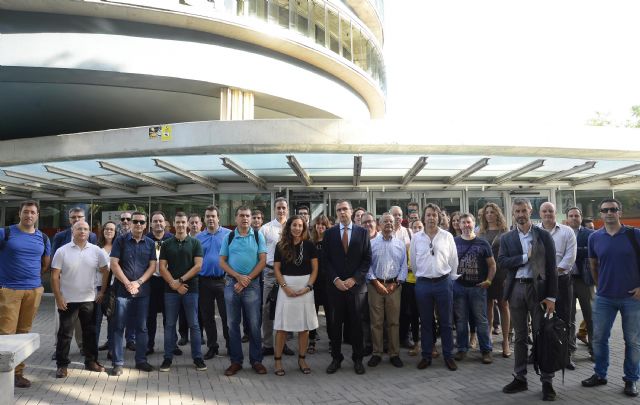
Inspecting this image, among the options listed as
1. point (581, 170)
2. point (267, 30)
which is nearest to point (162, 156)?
point (267, 30)

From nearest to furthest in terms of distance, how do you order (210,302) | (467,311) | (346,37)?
(467,311), (210,302), (346,37)

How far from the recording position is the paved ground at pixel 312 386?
4406 millimetres

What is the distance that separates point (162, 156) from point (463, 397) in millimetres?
7039

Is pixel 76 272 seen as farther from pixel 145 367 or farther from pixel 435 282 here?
pixel 435 282

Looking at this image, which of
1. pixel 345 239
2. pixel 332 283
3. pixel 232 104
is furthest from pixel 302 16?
pixel 332 283

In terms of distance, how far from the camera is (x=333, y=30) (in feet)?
56.2

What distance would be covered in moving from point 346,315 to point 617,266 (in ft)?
10.2

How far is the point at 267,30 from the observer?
569 inches

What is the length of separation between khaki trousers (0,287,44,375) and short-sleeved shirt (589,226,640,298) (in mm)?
6569

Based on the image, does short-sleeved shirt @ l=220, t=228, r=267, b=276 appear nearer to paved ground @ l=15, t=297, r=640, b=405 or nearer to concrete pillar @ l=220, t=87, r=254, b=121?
paved ground @ l=15, t=297, r=640, b=405

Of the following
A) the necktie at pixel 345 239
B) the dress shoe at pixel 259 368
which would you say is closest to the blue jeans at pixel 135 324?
the dress shoe at pixel 259 368

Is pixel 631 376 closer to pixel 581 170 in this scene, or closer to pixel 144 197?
pixel 581 170

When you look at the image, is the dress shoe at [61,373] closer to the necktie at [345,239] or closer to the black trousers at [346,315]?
the black trousers at [346,315]

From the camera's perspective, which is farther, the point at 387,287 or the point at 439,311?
the point at 387,287
